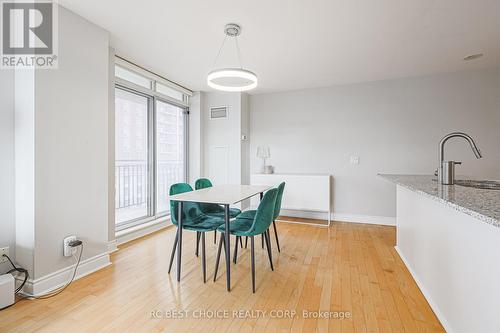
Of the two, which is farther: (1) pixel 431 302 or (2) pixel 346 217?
(2) pixel 346 217

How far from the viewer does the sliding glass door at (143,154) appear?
330 centimetres

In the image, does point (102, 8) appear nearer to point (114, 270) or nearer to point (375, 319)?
point (114, 270)

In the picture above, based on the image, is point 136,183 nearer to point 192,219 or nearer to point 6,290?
point 192,219

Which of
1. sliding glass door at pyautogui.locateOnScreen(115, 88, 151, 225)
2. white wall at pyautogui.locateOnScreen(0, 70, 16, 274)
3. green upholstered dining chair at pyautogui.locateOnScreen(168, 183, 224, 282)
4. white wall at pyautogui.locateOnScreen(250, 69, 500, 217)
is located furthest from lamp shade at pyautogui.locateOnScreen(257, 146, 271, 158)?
white wall at pyautogui.locateOnScreen(0, 70, 16, 274)

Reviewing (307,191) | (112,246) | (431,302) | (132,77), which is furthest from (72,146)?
(307,191)

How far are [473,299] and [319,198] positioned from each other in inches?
115

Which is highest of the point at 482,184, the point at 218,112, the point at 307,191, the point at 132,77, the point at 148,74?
the point at 148,74

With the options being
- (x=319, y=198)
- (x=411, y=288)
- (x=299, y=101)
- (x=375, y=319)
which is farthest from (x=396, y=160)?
(x=375, y=319)

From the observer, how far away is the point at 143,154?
366cm

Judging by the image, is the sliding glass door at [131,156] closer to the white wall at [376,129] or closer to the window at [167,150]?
the window at [167,150]

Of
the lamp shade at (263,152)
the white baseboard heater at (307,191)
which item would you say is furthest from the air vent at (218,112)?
the white baseboard heater at (307,191)

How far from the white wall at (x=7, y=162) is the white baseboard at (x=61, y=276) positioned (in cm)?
26

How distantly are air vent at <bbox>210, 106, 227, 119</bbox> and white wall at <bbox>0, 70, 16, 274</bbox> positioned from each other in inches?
122

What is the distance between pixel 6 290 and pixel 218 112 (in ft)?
12.5
